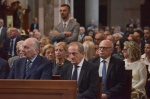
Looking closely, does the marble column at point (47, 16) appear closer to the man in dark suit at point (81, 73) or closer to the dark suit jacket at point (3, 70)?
the dark suit jacket at point (3, 70)

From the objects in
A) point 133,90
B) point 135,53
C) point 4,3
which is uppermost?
point 4,3

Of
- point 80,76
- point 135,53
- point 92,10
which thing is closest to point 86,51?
point 135,53

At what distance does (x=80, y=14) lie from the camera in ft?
90.6

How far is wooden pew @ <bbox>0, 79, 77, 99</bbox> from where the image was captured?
445cm

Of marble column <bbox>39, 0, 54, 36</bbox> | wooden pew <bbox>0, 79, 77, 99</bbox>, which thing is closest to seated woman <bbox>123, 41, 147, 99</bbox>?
wooden pew <bbox>0, 79, 77, 99</bbox>

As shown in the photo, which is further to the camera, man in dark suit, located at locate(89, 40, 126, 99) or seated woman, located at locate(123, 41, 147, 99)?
seated woman, located at locate(123, 41, 147, 99)

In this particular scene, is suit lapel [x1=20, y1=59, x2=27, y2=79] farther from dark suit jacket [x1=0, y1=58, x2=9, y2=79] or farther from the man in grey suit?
the man in grey suit

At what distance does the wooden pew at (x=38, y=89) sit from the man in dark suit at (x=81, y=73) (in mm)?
1807

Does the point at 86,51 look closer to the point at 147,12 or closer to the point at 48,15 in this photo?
the point at 48,15

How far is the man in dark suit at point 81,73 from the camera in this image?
630cm

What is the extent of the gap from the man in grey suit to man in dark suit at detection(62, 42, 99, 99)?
284 cm

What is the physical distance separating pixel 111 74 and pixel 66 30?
9.20ft

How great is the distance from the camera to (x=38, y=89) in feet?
14.7

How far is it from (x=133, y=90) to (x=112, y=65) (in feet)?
2.99
